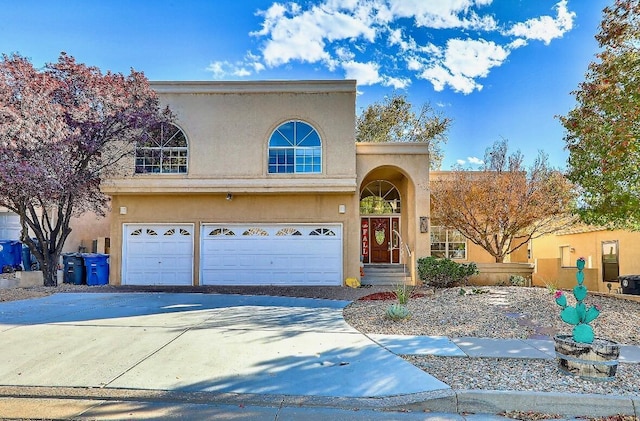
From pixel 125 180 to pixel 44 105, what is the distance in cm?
366

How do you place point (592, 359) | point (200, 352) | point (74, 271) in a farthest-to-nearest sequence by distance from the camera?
point (74, 271) → point (200, 352) → point (592, 359)

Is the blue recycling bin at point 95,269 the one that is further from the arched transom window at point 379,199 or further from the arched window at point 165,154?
the arched transom window at point 379,199

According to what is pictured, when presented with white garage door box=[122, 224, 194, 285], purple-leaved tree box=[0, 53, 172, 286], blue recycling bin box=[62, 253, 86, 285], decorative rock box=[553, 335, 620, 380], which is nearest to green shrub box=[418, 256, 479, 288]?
white garage door box=[122, 224, 194, 285]

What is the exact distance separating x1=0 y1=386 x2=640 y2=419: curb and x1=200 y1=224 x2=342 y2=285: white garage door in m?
10.7

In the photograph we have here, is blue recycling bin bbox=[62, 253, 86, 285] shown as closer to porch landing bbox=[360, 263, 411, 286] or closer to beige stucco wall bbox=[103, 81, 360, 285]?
beige stucco wall bbox=[103, 81, 360, 285]

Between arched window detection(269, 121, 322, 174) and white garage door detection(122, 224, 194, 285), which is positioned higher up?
arched window detection(269, 121, 322, 174)

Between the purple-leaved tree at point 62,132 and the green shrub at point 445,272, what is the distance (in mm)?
9899

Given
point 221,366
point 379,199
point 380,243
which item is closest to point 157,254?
point 380,243

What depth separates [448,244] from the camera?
1919cm

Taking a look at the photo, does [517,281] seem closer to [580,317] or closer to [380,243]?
[380,243]

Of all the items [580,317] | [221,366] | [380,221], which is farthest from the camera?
[380,221]

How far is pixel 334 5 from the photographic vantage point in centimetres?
1520

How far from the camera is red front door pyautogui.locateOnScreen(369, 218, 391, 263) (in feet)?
61.8

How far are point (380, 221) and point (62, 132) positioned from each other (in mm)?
11811
